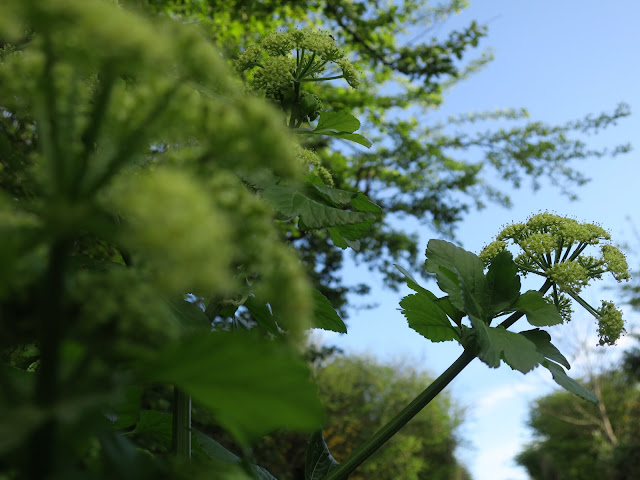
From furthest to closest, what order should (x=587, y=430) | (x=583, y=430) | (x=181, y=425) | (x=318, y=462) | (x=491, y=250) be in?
(x=583, y=430) < (x=587, y=430) < (x=491, y=250) < (x=318, y=462) < (x=181, y=425)

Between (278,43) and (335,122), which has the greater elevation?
(278,43)

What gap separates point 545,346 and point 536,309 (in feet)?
0.35

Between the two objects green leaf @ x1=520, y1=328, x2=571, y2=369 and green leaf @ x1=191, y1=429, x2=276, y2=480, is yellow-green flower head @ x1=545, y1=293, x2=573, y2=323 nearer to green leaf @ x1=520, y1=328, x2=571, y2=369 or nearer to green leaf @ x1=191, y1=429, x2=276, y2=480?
green leaf @ x1=520, y1=328, x2=571, y2=369

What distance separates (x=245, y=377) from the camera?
1.69ft

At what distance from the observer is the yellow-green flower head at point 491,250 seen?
5.03 feet

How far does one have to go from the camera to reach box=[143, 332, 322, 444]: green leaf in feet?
1.64

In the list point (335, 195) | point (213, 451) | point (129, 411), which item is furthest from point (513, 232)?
point (129, 411)

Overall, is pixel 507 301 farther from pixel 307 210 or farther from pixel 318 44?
pixel 318 44

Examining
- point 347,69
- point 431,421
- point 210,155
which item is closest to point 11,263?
point 210,155

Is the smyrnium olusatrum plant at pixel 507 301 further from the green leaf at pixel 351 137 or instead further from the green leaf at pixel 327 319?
the green leaf at pixel 351 137

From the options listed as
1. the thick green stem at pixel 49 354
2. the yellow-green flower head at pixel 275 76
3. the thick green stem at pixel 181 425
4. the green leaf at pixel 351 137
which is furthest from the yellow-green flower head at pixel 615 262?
the thick green stem at pixel 49 354

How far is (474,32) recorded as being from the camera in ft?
23.7

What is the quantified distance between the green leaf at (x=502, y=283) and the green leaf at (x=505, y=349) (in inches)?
3.9

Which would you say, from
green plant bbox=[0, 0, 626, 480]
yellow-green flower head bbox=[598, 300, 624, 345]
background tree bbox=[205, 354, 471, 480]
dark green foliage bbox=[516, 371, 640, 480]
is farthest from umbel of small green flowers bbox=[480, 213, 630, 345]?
dark green foliage bbox=[516, 371, 640, 480]
